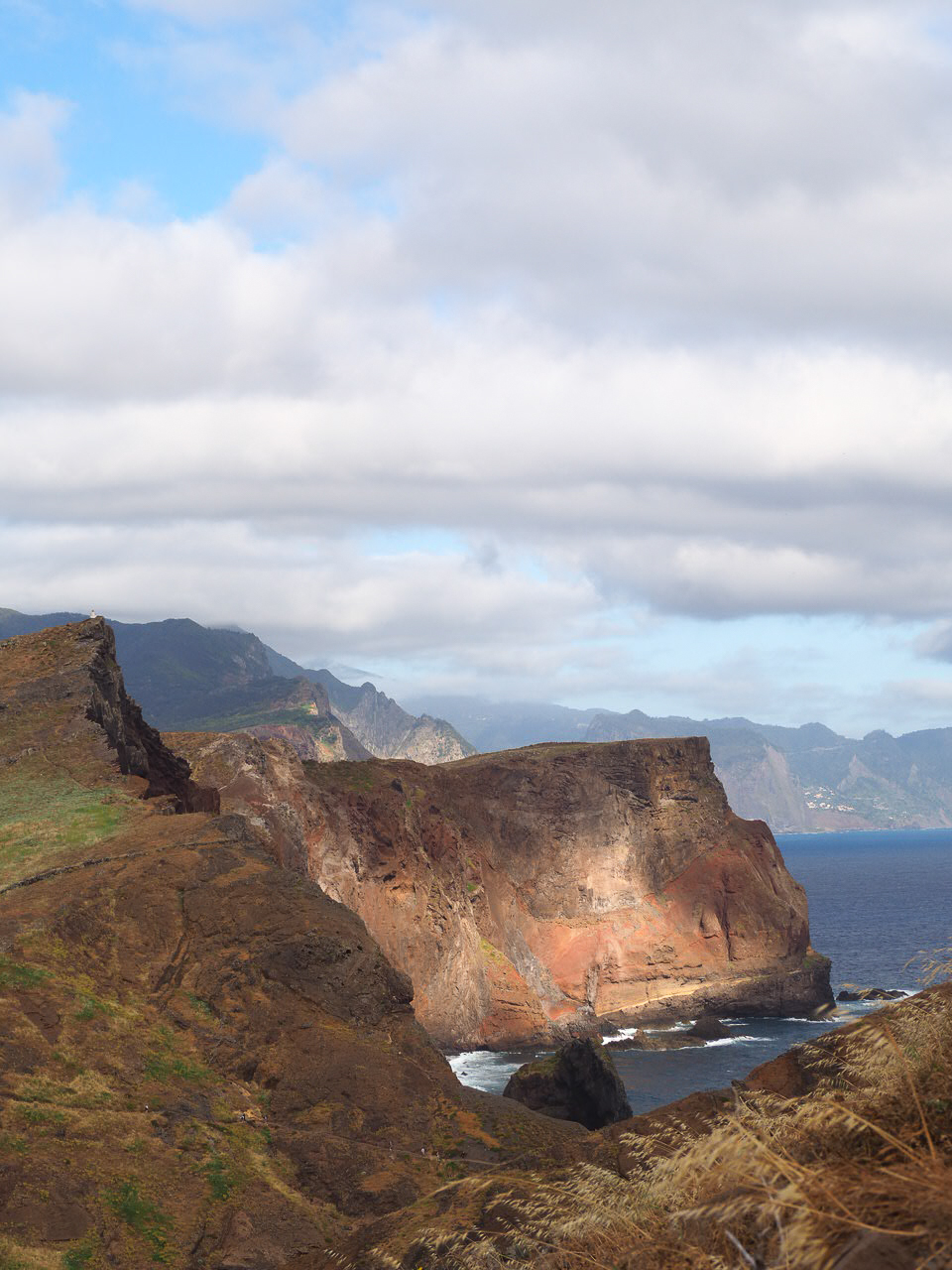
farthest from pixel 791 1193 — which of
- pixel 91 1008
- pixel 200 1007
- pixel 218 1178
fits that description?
pixel 200 1007

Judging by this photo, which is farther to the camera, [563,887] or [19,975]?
[563,887]

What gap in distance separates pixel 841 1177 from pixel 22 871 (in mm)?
27332

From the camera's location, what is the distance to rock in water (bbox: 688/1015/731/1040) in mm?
99875

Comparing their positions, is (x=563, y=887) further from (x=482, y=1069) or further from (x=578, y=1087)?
(x=578, y=1087)

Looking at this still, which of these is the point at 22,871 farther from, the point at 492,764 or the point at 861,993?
the point at 861,993

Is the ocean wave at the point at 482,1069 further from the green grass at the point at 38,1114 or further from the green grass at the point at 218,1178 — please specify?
the green grass at the point at 38,1114

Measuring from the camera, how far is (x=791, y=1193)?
5.27m

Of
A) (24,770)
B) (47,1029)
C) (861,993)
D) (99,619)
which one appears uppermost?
(99,619)

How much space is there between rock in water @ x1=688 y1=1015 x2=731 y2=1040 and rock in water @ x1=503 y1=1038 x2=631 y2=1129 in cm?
4591

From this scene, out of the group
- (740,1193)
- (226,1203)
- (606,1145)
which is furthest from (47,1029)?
(740,1193)

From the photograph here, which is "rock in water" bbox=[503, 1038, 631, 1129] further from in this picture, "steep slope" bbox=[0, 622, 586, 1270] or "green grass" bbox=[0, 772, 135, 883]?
"steep slope" bbox=[0, 622, 586, 1270]

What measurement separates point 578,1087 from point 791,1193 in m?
56.4

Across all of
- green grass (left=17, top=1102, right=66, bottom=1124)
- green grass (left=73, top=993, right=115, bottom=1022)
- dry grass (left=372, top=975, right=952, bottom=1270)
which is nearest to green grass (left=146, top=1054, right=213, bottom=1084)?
green grass (left=73, top=993, right=115, bottom=1022)

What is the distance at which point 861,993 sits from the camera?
4257 inches
